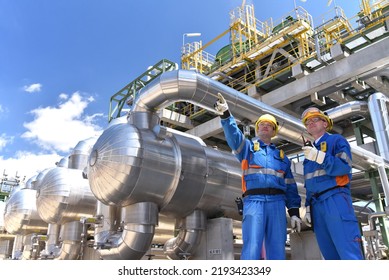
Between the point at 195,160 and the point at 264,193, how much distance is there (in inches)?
91.8

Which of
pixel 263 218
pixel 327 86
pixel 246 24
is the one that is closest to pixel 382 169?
→ pixel 327 86

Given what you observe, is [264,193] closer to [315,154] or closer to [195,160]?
[315,154]

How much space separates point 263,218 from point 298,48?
9.95 metres

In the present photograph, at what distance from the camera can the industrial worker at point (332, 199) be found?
9.79ft

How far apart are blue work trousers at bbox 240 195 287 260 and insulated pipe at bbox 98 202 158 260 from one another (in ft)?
6.95

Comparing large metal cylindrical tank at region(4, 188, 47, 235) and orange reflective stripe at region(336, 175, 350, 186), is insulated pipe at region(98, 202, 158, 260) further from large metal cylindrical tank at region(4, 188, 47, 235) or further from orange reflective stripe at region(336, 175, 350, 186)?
large metal cylindrical tank at region(4, 188, 47, 235)

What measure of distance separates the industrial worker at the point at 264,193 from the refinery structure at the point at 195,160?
1.60 meters

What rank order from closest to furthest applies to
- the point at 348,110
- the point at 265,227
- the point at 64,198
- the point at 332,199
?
the point at 332,199
the point at 265,227
the point at 64,198
the point at 348,110

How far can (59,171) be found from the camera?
7.91 metres

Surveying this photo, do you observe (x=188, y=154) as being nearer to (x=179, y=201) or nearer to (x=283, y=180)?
(x=179, y=201)

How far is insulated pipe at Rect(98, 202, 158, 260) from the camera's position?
505cm

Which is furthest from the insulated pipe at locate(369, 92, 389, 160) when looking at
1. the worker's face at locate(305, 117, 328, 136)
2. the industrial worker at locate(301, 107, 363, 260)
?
the industrial worker at locate(301, 107, 363, 260)

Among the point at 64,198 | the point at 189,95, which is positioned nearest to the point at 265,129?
the point at 189,95

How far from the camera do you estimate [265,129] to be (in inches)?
153
